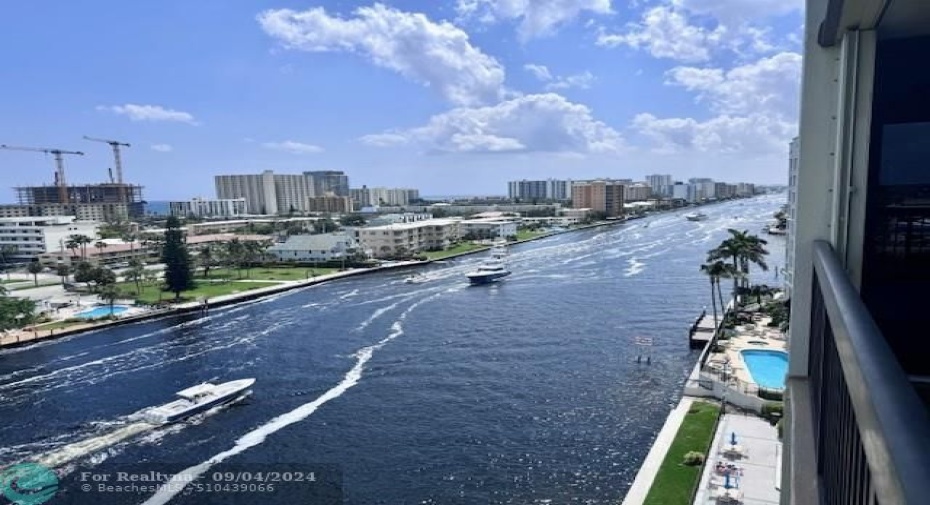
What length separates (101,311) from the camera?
39.1 metres

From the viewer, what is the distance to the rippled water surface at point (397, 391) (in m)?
16.0

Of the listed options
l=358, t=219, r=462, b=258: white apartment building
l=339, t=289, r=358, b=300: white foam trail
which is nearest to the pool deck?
l=339, t=289, r=358, b=300: white foam trail

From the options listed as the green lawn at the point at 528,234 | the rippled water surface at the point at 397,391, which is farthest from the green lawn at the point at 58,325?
the green lawn at the point at 528,234

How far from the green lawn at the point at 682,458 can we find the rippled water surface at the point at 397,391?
3.66 feet

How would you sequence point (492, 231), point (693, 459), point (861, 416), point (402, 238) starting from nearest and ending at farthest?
point (861, 416), point (693, 459), point (402, 238), point (492, 231)

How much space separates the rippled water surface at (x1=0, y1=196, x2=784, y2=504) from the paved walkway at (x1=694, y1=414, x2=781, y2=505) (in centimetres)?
212

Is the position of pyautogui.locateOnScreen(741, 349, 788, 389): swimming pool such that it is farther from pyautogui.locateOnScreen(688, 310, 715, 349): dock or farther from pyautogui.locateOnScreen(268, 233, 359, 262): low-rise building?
pyautogui.locateOnScreen(268, 233, 359, 262): low-rise building

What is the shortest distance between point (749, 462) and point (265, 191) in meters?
171

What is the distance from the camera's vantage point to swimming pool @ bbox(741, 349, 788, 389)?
20.3m

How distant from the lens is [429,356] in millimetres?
26094

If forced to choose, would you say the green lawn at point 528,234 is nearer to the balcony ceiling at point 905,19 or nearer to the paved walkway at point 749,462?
the paved walkway at point 749,462

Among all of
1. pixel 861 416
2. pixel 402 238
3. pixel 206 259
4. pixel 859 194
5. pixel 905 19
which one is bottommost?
pixel 206 259

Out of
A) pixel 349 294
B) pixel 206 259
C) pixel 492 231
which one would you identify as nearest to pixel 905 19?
pixel 349 294

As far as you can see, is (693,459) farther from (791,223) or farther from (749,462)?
(791,223)
